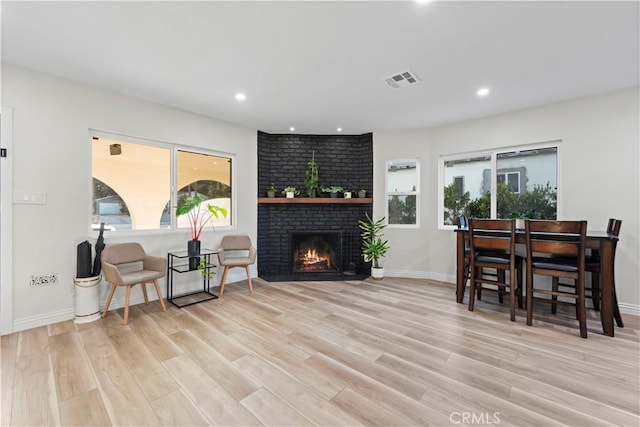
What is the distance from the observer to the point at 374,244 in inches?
177

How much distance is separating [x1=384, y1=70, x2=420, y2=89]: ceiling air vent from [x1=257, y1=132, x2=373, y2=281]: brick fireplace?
1.86 m

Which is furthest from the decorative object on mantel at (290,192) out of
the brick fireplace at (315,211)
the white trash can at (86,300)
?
the white trash can at (86,300)

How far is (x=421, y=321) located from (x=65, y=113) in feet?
14.3

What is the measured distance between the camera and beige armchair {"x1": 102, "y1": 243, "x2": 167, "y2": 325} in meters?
2.73

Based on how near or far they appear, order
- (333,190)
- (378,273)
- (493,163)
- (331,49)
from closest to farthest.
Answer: (331,49) → (493,163) → (378,273) → (333,190)

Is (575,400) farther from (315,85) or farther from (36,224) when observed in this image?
(36,224)

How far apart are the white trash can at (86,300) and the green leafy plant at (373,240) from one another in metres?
3.61

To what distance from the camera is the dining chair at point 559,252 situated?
2432 millimetres

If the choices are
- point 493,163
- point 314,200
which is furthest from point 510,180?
point 314,200

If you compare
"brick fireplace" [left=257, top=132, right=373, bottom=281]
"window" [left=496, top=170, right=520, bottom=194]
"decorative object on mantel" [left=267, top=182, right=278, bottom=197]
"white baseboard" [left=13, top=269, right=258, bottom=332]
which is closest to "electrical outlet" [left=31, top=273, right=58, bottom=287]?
"white baseboard" [left=13, top=269, right=258, bottom=332]

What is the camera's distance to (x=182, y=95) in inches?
127

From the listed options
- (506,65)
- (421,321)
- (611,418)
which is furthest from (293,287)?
(506,65)

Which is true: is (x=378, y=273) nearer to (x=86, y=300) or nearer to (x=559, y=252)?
(x=559, y=252)

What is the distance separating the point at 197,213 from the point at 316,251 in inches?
84.8
